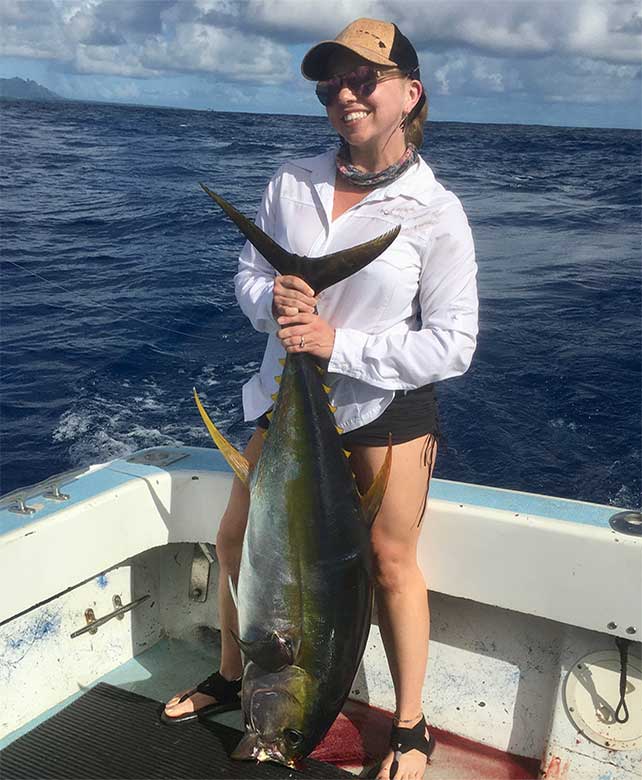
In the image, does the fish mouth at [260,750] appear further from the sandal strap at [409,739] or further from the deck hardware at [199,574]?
the deck hardware at [199,574]

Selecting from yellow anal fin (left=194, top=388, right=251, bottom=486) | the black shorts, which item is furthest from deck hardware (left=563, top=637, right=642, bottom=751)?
yellow anal fin (left=194, top=388, right=251, bottom=486)

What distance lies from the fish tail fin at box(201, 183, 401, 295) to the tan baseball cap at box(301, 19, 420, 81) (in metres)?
0.42

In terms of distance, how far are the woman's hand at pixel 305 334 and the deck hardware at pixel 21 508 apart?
3.41 ft

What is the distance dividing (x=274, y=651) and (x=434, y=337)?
2.70ft

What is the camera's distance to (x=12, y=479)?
18.7 ft

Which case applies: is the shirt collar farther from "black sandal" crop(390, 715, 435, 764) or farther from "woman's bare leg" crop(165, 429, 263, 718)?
"black sandal" crop(390, 715, 435, 764)

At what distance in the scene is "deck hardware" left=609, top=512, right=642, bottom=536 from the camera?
2.15 meters

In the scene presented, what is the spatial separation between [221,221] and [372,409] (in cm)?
1203

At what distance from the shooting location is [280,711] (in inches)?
72.2

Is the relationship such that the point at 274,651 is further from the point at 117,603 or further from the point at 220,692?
the point at 117,603

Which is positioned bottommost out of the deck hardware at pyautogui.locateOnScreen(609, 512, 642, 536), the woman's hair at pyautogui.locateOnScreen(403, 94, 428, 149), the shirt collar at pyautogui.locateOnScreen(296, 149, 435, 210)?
the deck hardware at pyautogui.locateOnScreen(609, 512, 642, 536)

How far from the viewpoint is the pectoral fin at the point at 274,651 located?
1817 mm

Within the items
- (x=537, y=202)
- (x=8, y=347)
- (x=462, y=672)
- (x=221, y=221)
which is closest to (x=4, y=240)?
(x=221, y=221)

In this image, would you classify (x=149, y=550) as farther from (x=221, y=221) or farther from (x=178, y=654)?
(x=221, y=221)
